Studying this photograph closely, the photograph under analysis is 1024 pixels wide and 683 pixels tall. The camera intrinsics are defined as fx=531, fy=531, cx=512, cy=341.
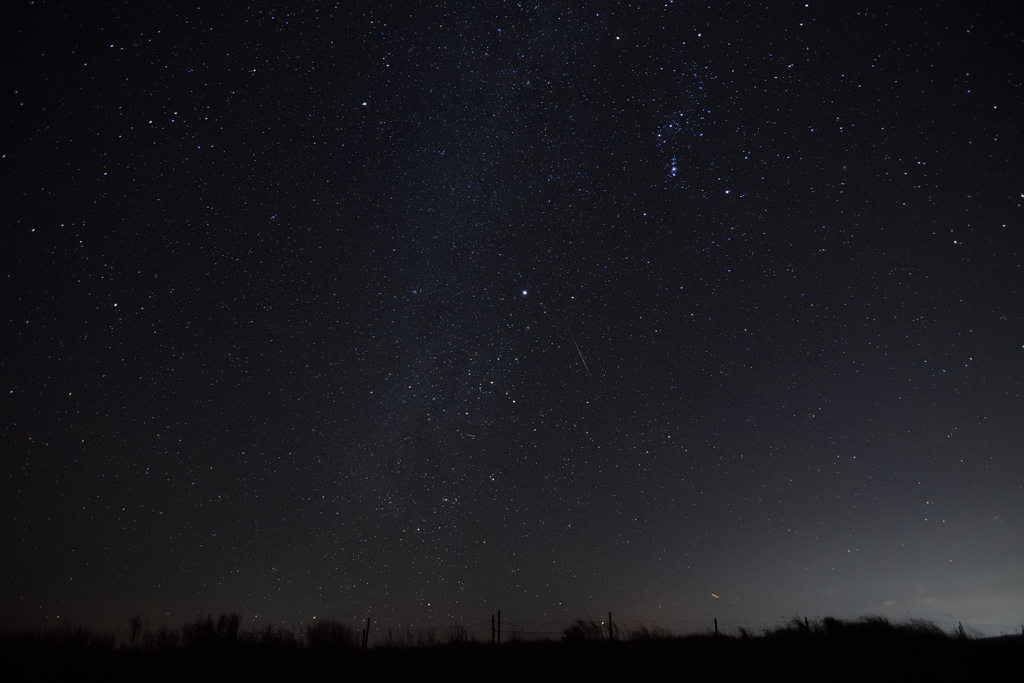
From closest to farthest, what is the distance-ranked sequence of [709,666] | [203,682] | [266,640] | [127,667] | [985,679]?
[203,682], [127,667], [985,679], [709,666], [266,640]

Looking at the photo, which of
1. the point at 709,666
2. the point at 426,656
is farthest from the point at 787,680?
the point at 426,656

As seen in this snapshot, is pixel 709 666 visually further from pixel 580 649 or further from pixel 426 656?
pixel 426 656

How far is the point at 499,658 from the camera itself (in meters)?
10.7

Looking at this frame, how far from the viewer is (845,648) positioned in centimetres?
1149

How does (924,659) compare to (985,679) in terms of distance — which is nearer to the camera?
(985,679)

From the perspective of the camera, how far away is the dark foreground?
9203 mm

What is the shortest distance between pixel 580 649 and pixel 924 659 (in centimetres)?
697

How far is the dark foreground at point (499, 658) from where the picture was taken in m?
9.20

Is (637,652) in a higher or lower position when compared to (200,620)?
lower

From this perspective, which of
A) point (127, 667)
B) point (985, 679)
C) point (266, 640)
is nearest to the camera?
point (127, 667)

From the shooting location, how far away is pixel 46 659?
9.27 metres

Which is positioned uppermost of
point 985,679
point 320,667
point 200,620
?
point 200,620

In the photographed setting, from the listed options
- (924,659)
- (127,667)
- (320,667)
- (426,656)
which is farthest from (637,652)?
(127,667)

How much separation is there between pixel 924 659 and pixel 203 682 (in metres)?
13.6
